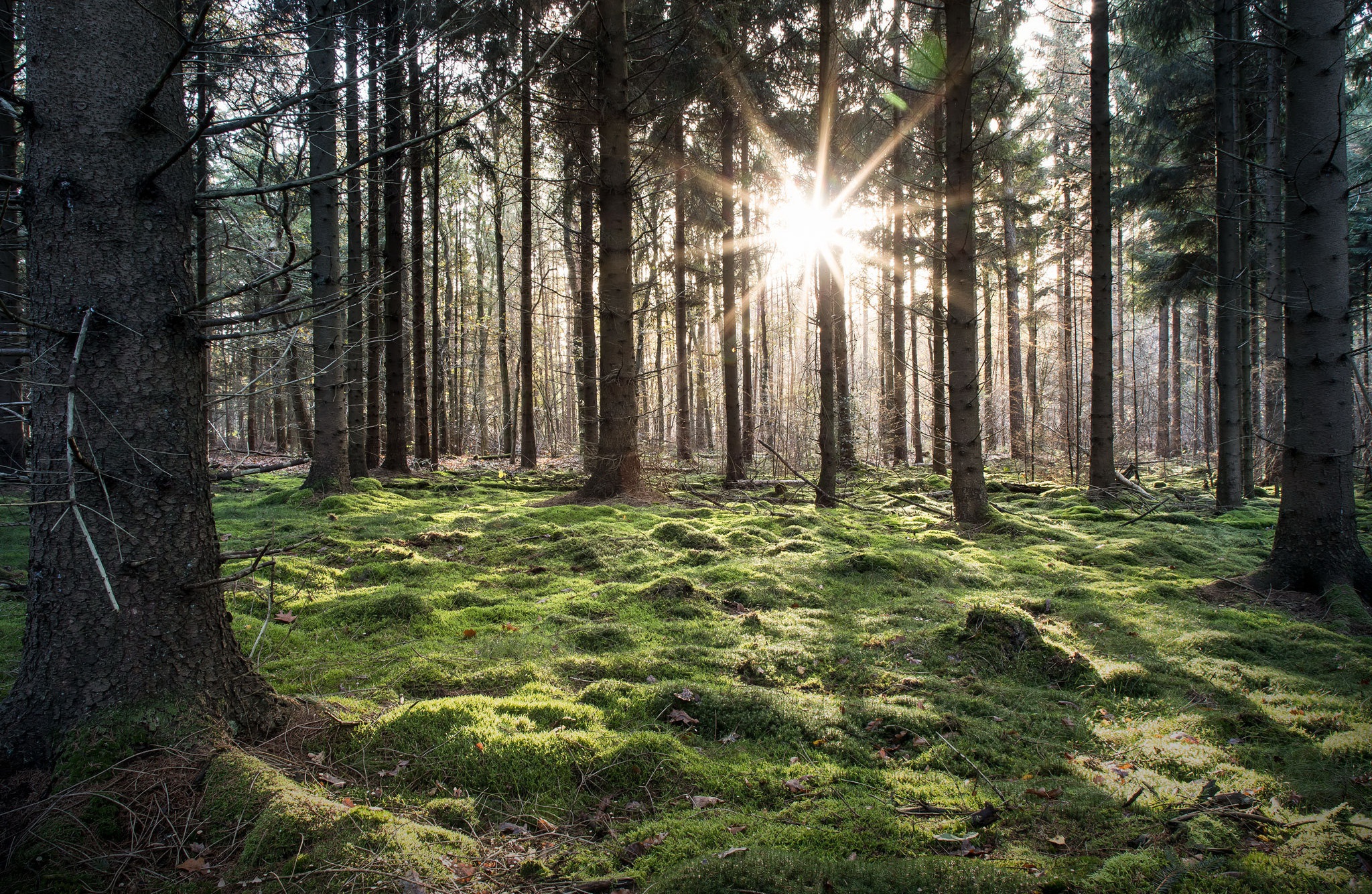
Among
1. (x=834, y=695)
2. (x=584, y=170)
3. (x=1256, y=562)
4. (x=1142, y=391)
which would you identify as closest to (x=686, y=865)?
(x=834, y=695)

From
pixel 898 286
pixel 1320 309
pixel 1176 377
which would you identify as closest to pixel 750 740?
pixel 1320 309

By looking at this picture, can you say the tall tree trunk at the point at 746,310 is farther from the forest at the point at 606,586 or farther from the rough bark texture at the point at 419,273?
the rough bark texture at the point at 419,273

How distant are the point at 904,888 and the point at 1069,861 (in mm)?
621

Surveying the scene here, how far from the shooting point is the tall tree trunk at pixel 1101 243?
991 centimetres

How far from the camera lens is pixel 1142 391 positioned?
30.4m

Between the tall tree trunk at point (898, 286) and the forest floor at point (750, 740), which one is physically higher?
the tall tree trunk at point (898, 286)

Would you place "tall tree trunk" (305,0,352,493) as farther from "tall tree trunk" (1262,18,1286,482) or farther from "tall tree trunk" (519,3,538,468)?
"tall tree trunk" (1262,18,1286,482)

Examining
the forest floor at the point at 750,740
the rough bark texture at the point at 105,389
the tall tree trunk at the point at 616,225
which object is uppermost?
the tall tree trunk at the point at 616,225

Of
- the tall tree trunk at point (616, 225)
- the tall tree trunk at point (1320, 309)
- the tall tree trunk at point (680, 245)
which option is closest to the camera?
the tall tree trunk at point (1320, 309)

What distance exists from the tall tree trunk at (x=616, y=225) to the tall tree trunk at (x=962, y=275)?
13.5 ft

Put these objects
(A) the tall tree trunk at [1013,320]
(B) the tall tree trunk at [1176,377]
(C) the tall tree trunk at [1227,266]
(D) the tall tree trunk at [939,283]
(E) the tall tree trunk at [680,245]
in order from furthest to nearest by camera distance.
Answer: (B) the tall tree trunk at [1176,377]
(A) the tall tree trunk at [1013,320]
(D) the tall tree trunk at [939,283]
(E) the tall tree trunk at [680,245]
(C) the tall tree trunk at [1227,266]

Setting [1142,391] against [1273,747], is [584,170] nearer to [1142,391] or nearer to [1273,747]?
[1273,747]

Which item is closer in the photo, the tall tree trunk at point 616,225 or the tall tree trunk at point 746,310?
the tall tree trunk at point 616,225

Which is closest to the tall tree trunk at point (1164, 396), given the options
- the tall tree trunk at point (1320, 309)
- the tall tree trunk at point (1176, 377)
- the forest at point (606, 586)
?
the tall tree trunk at point (1176, 377)
